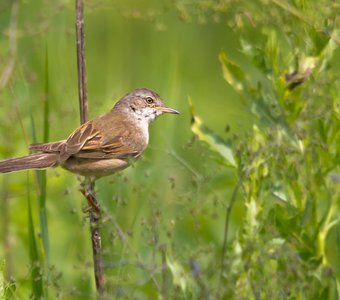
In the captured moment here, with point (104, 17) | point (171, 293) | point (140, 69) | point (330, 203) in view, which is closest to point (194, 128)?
point (330, 203)

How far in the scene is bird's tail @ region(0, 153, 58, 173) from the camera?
4902 mm

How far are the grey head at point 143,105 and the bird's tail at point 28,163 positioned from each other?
3.25 feet

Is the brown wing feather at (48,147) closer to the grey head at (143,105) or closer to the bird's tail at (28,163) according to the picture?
the bird's tail at (28,163)

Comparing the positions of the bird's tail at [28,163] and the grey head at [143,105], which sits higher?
the grey head at [143,105]

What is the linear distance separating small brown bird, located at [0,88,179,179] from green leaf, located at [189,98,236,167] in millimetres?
452

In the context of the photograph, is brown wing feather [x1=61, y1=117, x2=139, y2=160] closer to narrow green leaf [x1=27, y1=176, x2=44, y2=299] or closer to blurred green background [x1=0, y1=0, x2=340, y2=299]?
blurred green background [x1=0, y1=0, x2=340, y2=299]

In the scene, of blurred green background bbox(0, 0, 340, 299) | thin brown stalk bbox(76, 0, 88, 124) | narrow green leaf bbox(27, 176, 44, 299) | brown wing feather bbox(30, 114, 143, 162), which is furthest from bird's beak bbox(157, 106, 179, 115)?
narrow green leaf bbox(27, 176, 44, 299)

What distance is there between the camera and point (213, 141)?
4.68 meters

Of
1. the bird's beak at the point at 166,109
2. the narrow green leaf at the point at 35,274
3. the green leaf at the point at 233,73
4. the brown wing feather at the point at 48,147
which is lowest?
the narrow green leaf at the point at 35,274

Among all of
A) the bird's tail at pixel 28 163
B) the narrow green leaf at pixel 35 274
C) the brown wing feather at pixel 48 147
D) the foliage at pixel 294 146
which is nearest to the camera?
the foliage at pixel 294 146

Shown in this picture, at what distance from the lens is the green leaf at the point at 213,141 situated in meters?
4.57

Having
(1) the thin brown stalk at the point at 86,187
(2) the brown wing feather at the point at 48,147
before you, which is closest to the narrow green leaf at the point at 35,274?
(1) the thin brown stalk at the point at 86,187

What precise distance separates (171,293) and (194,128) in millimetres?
1349

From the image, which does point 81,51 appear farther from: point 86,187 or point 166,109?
point 166,109
